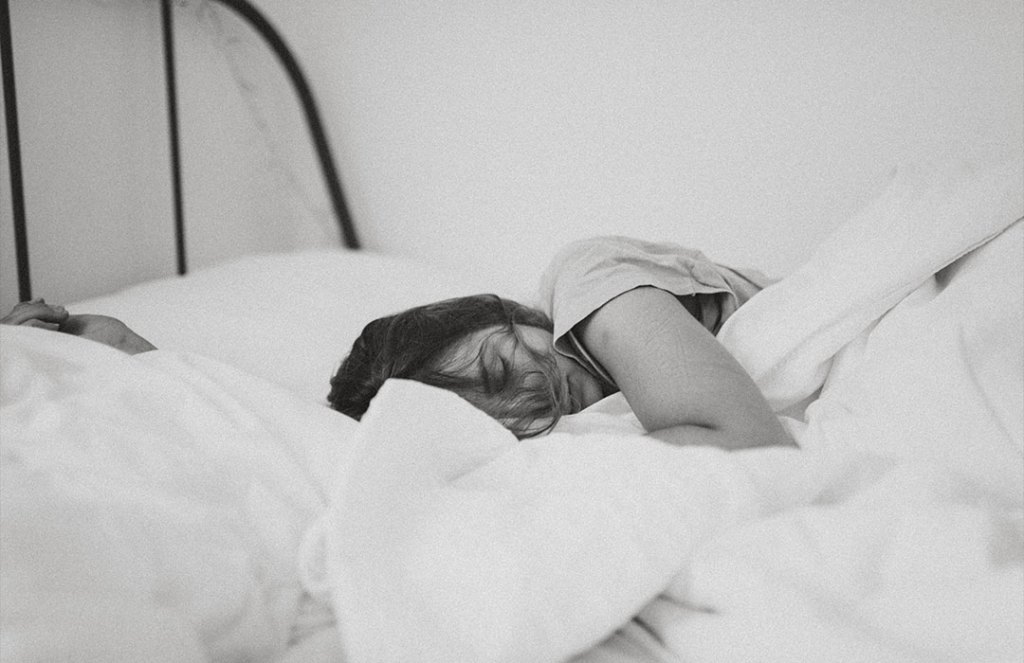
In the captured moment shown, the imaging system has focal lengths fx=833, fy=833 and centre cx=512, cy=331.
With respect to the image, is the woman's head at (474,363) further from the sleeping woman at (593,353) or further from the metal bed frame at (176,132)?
the metal bed frame at (176,132)

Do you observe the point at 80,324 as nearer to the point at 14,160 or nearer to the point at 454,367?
the point at 14,160

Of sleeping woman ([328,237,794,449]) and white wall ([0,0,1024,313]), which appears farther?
white wall ([0,0,1024,313])

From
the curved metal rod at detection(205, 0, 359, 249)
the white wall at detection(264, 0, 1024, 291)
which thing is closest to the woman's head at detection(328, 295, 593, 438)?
the white wall at detection(264, 0, 1024, 291)

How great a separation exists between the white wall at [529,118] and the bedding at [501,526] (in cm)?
60

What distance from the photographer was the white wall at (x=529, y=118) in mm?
1302

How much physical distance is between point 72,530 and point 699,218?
122 centimetres

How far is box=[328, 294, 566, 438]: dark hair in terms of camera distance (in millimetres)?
808

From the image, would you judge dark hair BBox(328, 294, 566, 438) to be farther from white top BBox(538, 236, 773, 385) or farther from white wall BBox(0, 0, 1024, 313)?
white wall BBox(0, 0, 1024, 313)

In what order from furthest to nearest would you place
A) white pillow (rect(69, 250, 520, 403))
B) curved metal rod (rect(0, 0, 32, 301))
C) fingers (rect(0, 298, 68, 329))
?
curved metal rod (rect(0, 0, 32, 301))
white pillow (rect(69, 250, 520, 403))
fingers (rect(0, 298, 68, 329))

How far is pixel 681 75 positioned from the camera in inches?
57.7

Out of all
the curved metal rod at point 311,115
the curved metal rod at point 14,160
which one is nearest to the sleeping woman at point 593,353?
the curved metal rod at point 14,160

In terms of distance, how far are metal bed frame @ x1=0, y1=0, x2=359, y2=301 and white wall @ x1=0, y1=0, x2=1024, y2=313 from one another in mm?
52

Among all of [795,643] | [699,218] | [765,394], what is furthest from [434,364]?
[699,218]

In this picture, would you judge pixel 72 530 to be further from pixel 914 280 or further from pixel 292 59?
pixel 292 59
